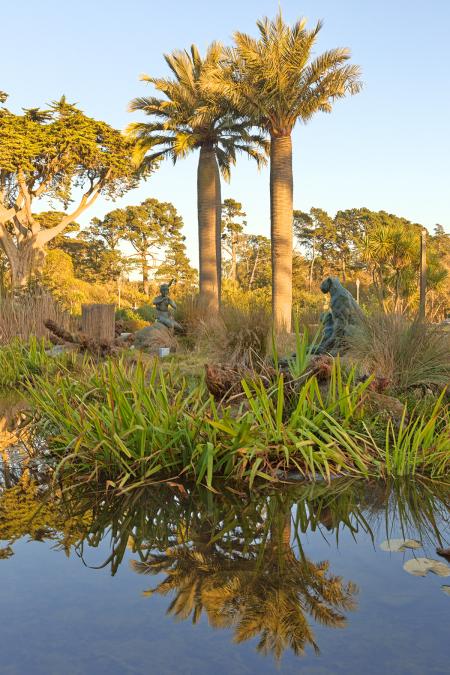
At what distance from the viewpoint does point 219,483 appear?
3479mm

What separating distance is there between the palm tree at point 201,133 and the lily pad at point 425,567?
17.1m

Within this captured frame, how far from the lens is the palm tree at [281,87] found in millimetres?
16969

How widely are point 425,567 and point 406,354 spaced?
10.5ft

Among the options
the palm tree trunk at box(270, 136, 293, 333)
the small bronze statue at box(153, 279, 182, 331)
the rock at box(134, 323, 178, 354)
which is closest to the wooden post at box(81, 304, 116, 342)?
the rock at box(134, 323, 178, 354)

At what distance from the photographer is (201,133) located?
2127 centimetres

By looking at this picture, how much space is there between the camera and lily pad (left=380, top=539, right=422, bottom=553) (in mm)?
2645

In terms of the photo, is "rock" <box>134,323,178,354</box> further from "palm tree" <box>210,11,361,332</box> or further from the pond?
the pond

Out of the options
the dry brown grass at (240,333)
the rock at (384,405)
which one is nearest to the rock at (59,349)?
the dry brown grass at (240,333)

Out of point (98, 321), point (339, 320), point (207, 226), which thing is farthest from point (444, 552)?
point (207, 226)

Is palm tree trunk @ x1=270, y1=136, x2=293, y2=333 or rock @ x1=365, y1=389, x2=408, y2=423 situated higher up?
palm tree trunk @ x1=270, y1=136, x2=293, y2=333

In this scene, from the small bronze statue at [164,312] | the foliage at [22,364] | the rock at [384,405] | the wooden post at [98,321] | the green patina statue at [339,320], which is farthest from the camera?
the small bronze statue at [164,312]

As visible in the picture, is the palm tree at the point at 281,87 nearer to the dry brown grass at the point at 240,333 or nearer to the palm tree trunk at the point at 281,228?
the palm tree trunk at the point at 281,228

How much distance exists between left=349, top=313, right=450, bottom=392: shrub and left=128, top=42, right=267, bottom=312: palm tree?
544 inches

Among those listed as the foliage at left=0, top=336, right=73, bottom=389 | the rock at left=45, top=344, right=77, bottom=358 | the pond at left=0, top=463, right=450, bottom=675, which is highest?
the rock at left=45, top=344, right=77, bottom=358
